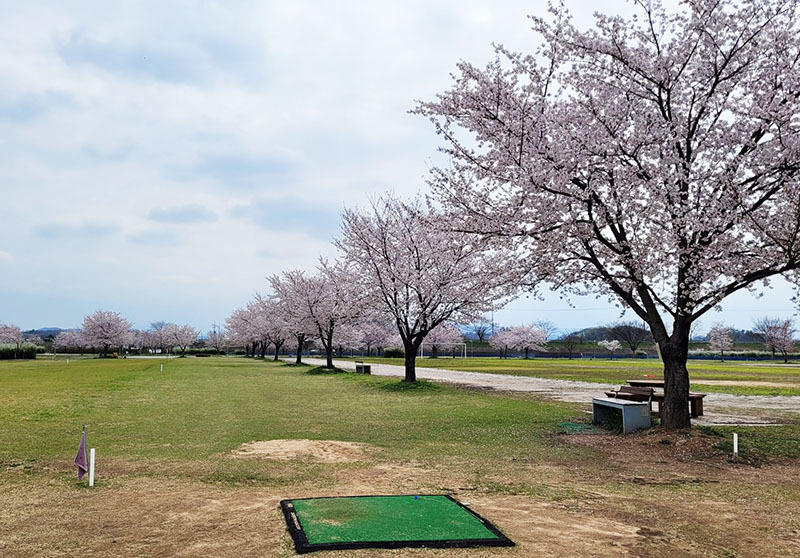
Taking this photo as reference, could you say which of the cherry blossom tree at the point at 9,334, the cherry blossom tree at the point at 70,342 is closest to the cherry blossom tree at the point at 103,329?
the cherry blossom tree at the point at 70,342

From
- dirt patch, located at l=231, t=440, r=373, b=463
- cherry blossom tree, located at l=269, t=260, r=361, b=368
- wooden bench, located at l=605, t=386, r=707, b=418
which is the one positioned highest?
cherry blossom tree, located at l=269, t=260, r=361, b=368

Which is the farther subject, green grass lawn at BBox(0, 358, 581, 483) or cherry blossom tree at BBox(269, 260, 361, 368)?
cherry blossom tree at BBox(269, 260, 361, 368)

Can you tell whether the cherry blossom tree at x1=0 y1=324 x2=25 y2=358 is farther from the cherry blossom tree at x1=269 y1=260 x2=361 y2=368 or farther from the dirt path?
the dirt path

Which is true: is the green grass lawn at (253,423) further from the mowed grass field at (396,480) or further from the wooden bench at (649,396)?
the wooden bench at (649,396)

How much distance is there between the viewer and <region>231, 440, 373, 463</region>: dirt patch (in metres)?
9.73

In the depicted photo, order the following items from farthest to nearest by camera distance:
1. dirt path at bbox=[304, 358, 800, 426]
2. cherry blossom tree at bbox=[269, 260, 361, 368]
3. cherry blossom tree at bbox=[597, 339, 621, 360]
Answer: cherry blossom tree at bbox=[597, 339, 621, 360] → cherry blossom tree at bbox=[269, 260, 361, 368] → dirt path at bbox=[304, 358, 800, 426]

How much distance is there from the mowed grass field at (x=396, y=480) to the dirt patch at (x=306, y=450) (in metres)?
0.11

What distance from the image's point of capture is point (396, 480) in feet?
26.5

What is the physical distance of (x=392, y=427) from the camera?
A: 1345 cm

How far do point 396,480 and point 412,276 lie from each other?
17363 millimetres

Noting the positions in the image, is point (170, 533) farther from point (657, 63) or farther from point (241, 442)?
point (657, 63)

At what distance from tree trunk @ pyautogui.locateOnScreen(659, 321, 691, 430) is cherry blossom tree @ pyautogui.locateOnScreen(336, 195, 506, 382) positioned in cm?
1203

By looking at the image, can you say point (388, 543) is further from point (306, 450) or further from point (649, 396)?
point (649, 396)

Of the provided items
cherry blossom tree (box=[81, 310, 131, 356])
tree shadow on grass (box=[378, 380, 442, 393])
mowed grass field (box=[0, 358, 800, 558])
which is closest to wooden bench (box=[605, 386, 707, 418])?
mowed grass field (box=[0, 358, 800, 558])
